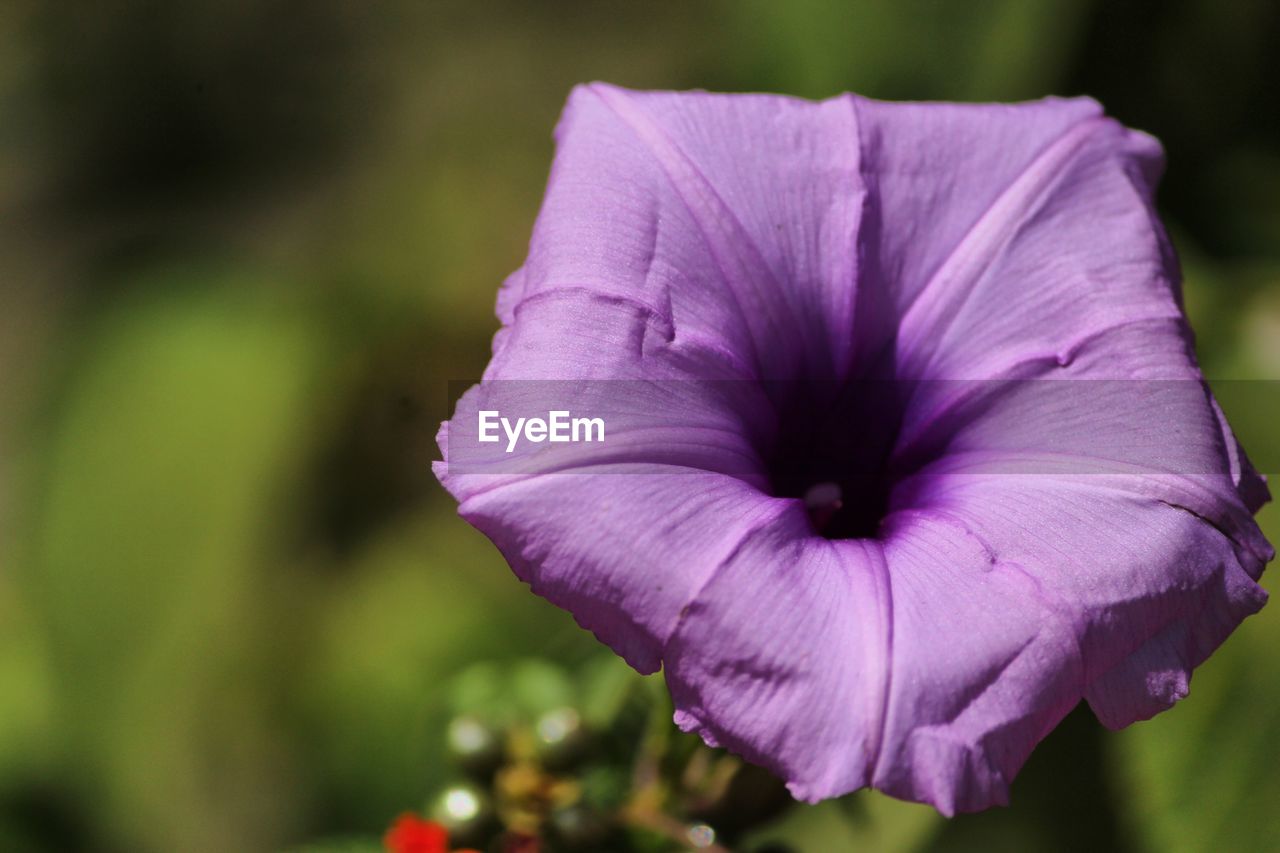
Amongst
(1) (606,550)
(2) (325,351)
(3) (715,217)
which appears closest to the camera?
(1) (606,550)

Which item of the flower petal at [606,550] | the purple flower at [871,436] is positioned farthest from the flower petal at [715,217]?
the flower petal at [606,550]

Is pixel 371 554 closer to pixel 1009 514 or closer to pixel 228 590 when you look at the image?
pixel 228 590

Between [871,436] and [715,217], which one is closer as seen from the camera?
[715,217]

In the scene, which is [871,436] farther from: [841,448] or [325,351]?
[325,351]

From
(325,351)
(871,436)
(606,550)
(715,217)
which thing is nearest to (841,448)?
(871,436)

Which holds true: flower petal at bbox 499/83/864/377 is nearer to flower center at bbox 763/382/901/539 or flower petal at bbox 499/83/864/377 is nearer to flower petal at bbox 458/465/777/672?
flower center at bbox 763/382/901/539

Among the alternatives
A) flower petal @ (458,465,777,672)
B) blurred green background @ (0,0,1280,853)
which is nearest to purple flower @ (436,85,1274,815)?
flower petal @ (458,465,777,672)

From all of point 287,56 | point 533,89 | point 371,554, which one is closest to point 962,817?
point 371,554
